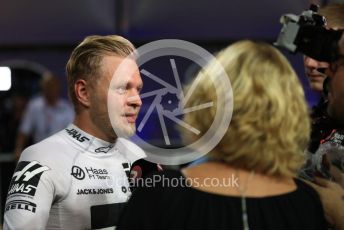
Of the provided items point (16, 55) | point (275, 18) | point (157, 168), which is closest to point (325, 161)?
point (157, 168)

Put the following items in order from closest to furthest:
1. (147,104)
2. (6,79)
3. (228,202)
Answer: (228,202), (147,104), (6,79)

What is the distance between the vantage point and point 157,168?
2.67 m

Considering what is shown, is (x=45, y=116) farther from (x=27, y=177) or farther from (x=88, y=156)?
(x=27, y=177)

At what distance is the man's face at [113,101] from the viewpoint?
2443mm

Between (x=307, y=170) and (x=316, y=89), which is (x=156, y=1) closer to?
(x=316, y=89)

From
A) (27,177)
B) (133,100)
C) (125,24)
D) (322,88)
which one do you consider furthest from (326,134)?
(125,24)

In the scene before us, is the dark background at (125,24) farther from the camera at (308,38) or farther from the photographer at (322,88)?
the camera at (308,38)

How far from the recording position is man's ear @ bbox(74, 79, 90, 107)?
2.45 m

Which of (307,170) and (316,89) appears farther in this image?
(316,89)

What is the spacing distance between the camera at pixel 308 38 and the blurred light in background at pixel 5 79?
183 inches

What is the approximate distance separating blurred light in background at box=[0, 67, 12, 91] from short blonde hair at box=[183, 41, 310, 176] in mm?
4837

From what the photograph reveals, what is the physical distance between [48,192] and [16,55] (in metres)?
3.85

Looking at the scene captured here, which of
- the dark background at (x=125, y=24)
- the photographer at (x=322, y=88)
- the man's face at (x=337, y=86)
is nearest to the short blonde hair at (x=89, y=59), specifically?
the photographer at (x=322, y=88)

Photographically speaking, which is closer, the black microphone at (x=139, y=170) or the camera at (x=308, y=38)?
the camera at (x=308, y=38)
